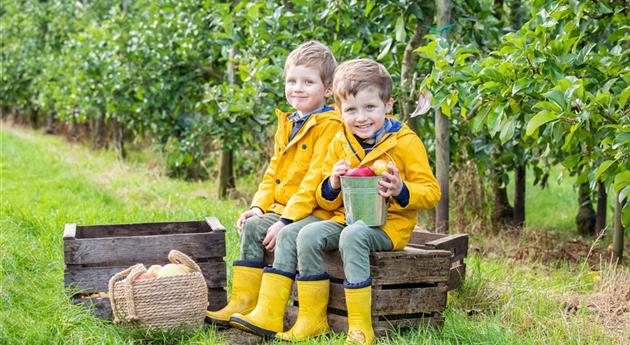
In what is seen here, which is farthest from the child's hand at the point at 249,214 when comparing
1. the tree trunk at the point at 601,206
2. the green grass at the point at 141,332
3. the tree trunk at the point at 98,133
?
the tree trunk at the point at 98,133

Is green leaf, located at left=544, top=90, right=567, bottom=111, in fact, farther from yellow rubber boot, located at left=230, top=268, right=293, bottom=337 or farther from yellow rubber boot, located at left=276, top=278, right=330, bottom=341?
yellow rubber boot, located at left=230, top=268, right=293, bottom=337

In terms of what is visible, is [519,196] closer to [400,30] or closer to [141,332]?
[400,30]

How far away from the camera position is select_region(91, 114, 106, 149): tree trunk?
594 inches

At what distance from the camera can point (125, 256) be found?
12.4 ft

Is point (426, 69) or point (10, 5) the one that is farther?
point (10, 5)

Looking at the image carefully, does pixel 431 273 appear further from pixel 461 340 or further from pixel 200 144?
pixel 200 144

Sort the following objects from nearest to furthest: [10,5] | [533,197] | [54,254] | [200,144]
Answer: [54,254] → [200,144] → [533,197] → [10,5]

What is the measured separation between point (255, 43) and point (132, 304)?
337 centimetres

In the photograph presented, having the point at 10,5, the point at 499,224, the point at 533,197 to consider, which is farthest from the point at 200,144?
the point at 10,5

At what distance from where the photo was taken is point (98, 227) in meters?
4.21

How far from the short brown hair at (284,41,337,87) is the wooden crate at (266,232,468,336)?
870 mm

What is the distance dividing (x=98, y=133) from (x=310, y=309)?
Answer: 1268 centimetres

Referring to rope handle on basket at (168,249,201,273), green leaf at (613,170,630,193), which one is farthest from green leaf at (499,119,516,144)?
rope handle on basket at (168,249,201,273)

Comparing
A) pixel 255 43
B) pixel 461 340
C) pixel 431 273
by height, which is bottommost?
pixel 461 340
